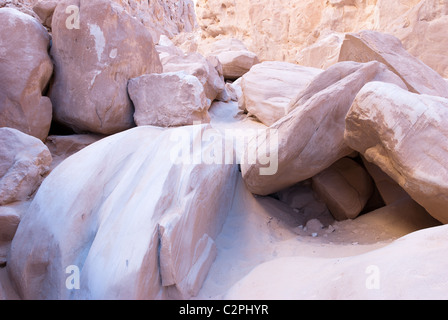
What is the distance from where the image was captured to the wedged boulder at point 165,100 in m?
3.76

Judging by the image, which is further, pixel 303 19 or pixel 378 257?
pixel 303 19

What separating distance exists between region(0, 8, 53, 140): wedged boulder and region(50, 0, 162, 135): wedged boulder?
0.20 meters

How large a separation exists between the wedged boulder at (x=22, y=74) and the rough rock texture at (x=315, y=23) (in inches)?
201

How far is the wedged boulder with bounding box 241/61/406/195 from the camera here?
7.77 feet

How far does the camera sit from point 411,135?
190cm

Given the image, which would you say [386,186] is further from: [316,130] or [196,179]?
[196,179]

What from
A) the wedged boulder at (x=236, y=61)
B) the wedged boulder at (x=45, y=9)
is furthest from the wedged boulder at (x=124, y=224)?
the wedged boulder at (x=236, y=61)

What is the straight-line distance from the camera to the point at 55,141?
11.6ft

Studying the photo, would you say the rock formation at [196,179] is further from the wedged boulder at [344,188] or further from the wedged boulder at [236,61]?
the wedged boulder at [236,61]

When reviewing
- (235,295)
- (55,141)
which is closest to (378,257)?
(235,295)
